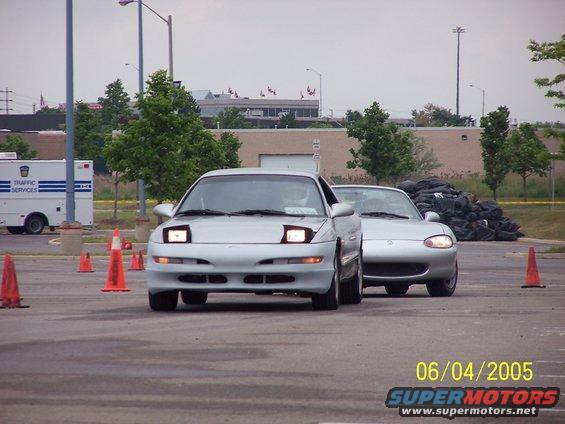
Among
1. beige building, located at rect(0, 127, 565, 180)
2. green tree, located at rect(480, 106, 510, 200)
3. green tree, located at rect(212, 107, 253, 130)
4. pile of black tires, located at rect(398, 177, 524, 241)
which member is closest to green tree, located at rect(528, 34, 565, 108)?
pile of black tires, located at rect(398, 177, 524, 241)

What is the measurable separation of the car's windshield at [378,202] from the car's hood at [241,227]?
5003 mm

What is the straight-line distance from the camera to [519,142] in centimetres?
8238

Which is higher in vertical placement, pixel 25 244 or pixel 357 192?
pixel 357 192

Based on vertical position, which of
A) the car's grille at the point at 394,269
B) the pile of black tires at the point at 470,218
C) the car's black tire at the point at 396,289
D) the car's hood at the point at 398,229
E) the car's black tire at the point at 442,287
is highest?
the car's hood at the point at 398,229

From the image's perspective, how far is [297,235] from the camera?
14.4 m

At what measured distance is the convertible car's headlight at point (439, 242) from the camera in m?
18.5

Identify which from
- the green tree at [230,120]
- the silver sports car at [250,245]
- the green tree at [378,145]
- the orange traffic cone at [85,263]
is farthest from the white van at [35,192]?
the green tree at [230,120]

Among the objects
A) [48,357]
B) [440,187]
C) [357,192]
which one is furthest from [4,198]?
[48,357]

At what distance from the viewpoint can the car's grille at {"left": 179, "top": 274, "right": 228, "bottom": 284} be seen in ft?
46.8

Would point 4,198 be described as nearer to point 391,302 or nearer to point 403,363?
point 391,302

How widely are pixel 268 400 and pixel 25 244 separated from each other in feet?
117

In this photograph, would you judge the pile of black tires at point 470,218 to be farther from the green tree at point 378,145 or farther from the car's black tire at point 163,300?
the car's black tire at point 163,300

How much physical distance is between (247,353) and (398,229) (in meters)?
8.21

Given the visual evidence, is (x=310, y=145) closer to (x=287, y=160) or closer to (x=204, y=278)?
(x=287, y=160)
